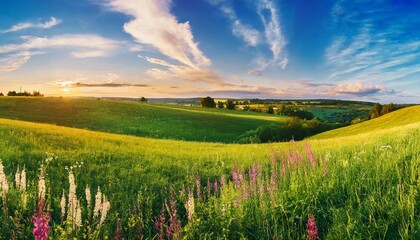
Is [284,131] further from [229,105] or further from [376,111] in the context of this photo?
[229,105]

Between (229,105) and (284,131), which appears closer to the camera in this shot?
(284,131)

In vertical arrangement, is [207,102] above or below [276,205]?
below

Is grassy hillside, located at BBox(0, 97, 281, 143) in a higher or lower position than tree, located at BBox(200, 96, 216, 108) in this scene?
lower

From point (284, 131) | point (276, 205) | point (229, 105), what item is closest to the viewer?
point (276, 205)

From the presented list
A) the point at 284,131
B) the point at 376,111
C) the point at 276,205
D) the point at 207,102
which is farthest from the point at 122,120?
the point at 376,111

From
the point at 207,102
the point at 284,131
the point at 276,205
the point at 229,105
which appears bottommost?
the point at 284,131

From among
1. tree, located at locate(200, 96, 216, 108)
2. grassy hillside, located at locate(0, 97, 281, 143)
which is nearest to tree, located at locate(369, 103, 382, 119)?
grassy hillside, located at locate(0, 97, 281, 143)

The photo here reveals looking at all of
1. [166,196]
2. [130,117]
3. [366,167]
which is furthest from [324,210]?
[130,117]

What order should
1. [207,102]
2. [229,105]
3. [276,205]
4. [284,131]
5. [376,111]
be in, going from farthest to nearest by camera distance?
[229,105]
[207,102]
[376,111]
[284,131]
[276,205]

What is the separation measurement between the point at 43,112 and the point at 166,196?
57337 millimetres

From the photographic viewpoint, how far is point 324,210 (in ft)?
20.9

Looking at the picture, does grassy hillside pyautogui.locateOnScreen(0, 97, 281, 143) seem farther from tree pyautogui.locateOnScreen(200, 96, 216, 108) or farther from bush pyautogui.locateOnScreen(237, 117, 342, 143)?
tree pyautogui.locateOnScreen(200, 96, 216, 108)

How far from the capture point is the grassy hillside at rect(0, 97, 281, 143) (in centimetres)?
5247

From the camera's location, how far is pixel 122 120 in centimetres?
5928
